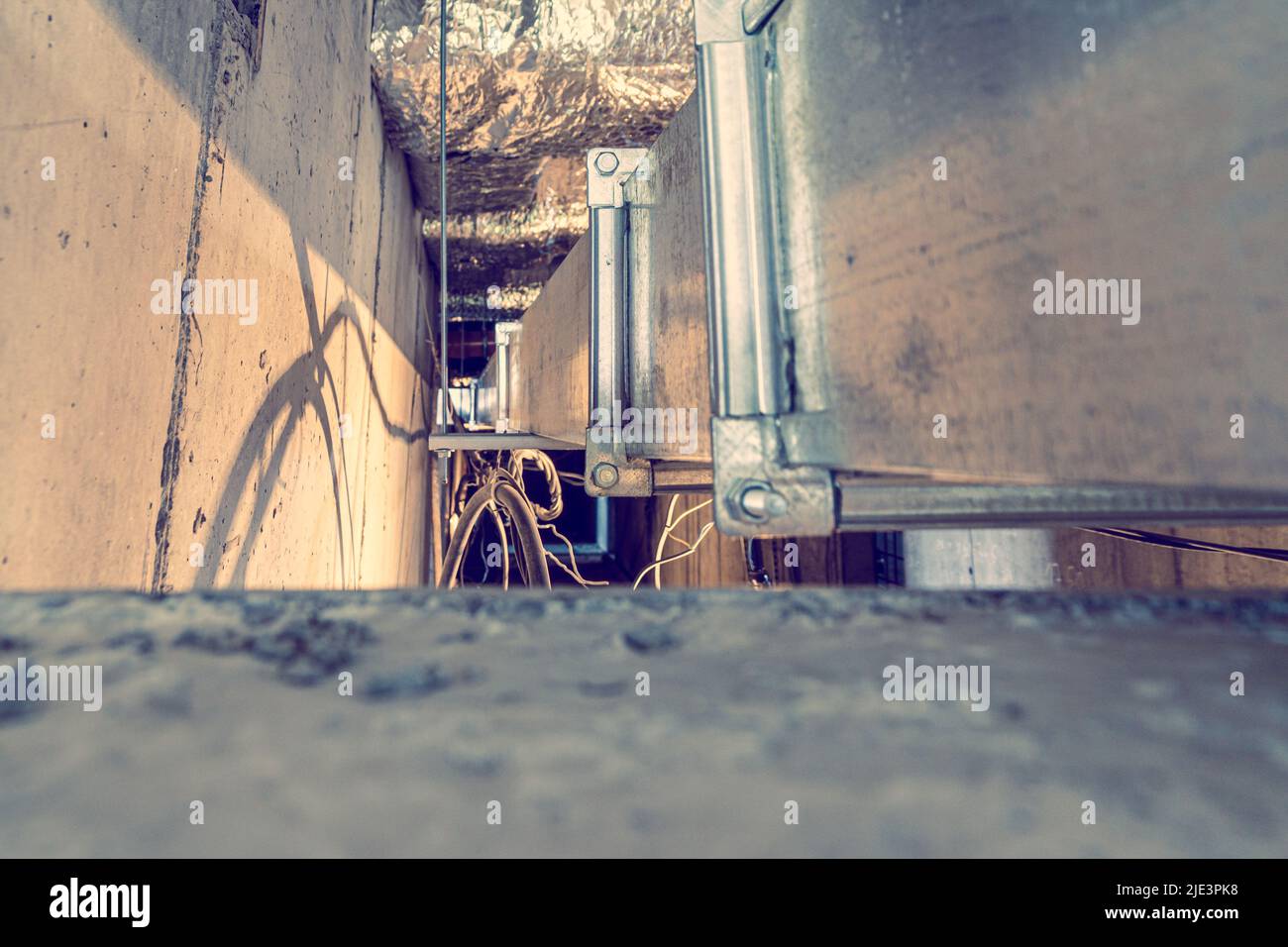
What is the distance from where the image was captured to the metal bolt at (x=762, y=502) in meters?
0.50

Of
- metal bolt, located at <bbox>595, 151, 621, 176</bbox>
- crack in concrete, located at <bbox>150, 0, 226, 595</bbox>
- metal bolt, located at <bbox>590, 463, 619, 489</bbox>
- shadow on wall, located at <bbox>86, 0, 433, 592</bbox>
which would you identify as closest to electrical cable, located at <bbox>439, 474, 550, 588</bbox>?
shadow on wall, located at <bbox>86, 0, 433, 592</bbox>

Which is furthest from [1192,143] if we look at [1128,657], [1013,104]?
[1128,657]

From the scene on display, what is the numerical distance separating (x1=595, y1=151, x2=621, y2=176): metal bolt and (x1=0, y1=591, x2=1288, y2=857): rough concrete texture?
2.83 ft

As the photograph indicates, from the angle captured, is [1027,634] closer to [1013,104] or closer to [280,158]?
[1013,104]

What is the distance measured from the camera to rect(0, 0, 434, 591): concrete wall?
→ 2.07ft

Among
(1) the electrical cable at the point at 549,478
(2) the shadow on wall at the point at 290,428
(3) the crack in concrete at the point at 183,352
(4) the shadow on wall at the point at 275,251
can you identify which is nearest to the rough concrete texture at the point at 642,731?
(3) the crack in concrete at the point at 183,352

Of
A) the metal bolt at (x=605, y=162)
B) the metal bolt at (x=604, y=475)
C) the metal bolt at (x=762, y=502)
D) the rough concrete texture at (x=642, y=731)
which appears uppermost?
the metal bolt at (x=605, y=162)

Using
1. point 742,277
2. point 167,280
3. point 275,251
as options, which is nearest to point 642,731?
point 742,277

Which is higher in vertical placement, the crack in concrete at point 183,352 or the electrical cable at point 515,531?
the crack in concrete at point 183,352

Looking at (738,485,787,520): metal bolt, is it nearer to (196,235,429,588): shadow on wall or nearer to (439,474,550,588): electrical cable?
(196,235,429,588): shadow on wall

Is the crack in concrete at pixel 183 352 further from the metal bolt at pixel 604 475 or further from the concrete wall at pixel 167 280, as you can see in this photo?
the metal bolt at pixel 604 475

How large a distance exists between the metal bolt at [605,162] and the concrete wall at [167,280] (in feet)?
2.02

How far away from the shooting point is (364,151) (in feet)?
7.01

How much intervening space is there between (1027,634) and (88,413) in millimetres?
964
